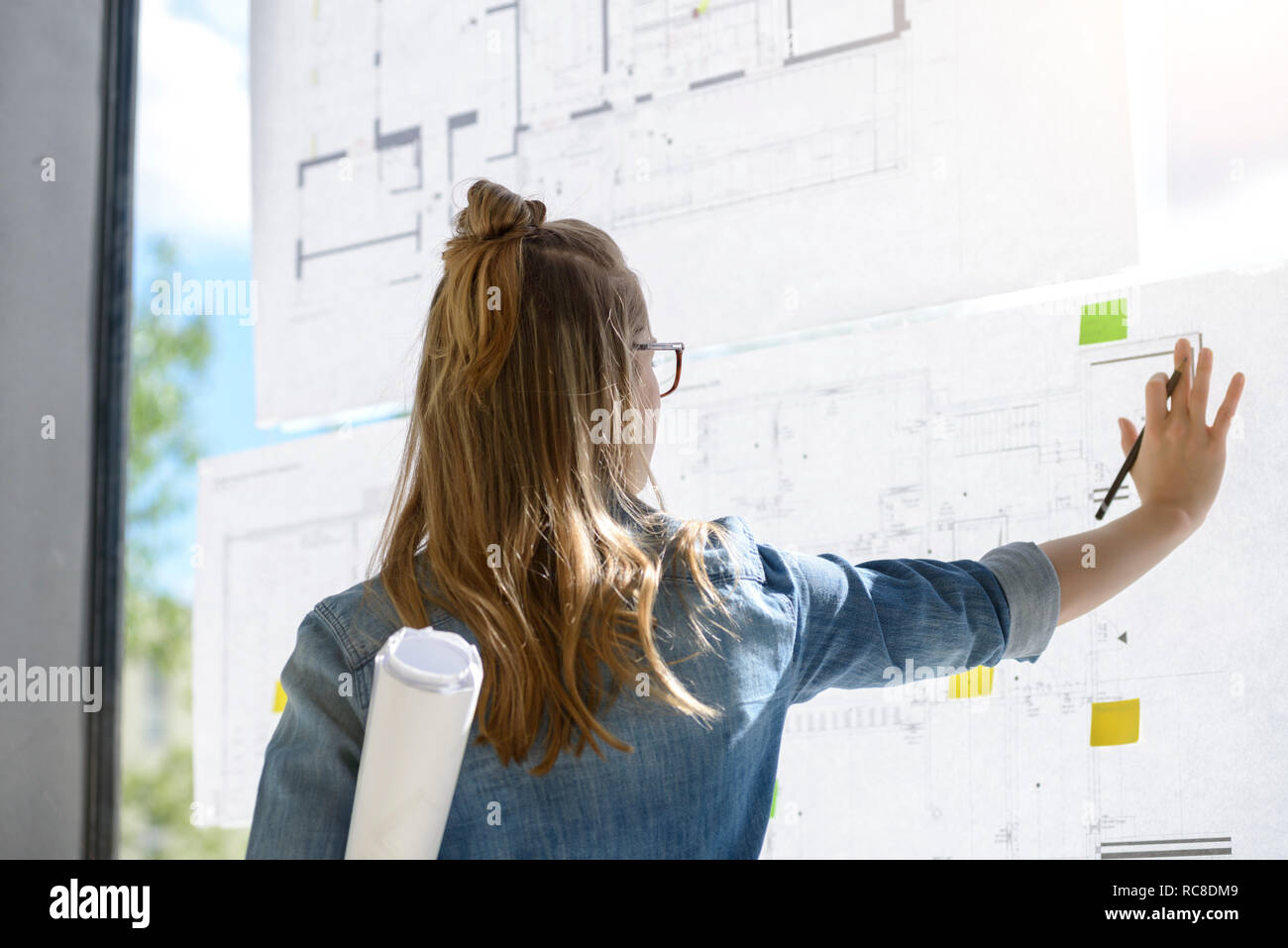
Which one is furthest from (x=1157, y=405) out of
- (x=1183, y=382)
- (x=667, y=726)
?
(x=667, y=726)

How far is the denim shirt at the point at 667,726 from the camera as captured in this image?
0.76 m

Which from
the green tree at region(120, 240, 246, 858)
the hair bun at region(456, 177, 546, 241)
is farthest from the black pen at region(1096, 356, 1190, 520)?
the green tree at region(120, 240, 246, 858)

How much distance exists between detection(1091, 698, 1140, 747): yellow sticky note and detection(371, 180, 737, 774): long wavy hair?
431mm

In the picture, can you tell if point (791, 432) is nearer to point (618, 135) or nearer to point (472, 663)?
point (618, 135)

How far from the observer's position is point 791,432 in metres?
1.24

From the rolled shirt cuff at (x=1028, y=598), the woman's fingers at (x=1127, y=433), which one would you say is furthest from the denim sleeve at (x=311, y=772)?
the woman's fingers at (x=1127, y=433)

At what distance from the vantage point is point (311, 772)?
75cm

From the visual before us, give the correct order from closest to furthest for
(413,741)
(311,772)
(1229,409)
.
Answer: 1. (413,741)
2. (311,772)
3. (1229,409)

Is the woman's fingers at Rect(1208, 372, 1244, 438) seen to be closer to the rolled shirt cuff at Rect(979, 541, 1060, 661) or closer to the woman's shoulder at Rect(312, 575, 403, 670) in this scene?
the rolled shirt cuff at Rect(979, 541, 1060, 661)

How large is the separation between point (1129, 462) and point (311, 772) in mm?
717

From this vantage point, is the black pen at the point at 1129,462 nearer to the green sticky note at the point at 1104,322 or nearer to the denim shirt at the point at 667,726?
the green sticky note at the point at 1104,322

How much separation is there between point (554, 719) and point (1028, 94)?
28.8 inches

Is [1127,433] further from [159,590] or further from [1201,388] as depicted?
[159,590]

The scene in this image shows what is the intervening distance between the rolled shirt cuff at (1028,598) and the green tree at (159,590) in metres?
1.12
